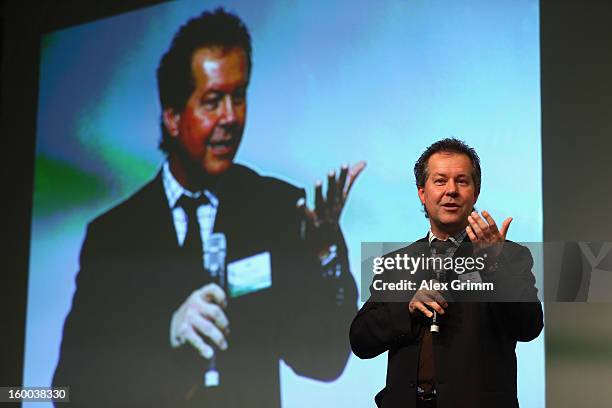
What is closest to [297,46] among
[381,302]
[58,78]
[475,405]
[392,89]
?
[392,89]

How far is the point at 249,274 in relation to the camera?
3986 millimetres

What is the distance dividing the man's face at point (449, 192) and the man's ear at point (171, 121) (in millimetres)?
2414

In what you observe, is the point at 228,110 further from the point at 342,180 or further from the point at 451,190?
the point at 451,190

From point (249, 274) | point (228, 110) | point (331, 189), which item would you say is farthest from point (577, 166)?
point (228, 110)

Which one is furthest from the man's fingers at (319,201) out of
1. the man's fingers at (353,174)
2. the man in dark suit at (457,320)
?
the man in dark suit at (457,320)

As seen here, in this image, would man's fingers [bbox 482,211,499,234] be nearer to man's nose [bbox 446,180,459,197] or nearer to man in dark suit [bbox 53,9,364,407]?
man's nose [bbox 446,180,459,197]

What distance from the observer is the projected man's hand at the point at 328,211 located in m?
3.85

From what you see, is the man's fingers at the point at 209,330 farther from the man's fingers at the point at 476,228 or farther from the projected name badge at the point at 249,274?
the man's fingers at the point at 476,228

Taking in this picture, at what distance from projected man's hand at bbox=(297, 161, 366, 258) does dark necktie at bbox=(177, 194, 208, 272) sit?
574mm

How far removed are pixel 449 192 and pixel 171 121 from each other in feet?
8.35

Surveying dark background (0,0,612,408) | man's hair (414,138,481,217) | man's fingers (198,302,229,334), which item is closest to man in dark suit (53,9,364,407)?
man's fingers (198,302,229,334)

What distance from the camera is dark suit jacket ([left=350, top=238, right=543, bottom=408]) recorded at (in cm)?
193

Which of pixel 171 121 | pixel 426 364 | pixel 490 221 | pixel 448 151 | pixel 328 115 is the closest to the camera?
pixel 490 221

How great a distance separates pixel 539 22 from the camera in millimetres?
3676
